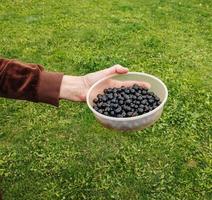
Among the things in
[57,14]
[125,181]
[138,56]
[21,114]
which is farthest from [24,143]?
[57,14]

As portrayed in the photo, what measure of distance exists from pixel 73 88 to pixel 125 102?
0.38 m

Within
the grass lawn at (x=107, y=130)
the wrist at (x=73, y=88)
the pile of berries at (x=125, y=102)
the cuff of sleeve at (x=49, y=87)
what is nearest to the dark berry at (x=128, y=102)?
the pile of berries at (x=125, y=102)

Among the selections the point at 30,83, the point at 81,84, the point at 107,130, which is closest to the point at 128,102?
the point at 81,84

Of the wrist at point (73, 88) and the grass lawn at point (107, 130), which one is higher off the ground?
the wrist at point (73, 88)

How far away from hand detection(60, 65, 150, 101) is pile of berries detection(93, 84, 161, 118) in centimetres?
9

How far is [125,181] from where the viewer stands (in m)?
3.97

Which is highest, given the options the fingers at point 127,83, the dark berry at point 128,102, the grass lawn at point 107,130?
the dark berry at point 128,102

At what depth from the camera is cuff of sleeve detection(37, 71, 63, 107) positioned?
286cm

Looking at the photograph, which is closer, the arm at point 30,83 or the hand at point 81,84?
the arm at point 30,83

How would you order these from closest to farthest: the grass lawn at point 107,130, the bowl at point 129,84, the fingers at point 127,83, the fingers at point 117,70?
the bowl at point 129,84 < the fingers at point 117,70 < the fingers at point 127,83 < the grass lawn at point 107,130

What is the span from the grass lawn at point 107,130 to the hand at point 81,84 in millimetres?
1117

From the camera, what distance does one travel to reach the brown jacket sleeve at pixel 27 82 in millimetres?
2812

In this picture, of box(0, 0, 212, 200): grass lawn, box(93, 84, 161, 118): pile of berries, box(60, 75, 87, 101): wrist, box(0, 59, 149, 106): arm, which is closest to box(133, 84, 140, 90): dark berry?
box(93, 84, 161, 118): pile of berries

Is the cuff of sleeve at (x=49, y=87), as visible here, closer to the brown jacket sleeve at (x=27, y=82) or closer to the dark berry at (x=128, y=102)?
the brown jacket sleeve at (x=27, y=82)
